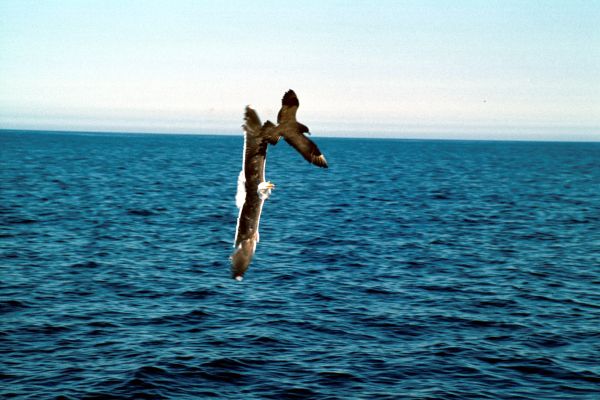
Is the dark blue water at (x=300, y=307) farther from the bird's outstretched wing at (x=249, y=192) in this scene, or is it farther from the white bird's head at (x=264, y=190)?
the white bird's head at (x=264, y=190)

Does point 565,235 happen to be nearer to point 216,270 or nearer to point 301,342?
point 216,270

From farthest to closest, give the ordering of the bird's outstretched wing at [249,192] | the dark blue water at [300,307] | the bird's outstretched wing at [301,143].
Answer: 1. the dark blue water at [300,307]
2. the bird's outstretched wing at [249,192]
3. the bird's outstretched wing at [301,143]

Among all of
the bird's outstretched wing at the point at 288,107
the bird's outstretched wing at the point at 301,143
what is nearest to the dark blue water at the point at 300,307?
the bird's outstretched wing at the point at 301,143

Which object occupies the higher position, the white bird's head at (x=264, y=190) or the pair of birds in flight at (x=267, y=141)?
the pair of birds in flight at (x=267, y=141)

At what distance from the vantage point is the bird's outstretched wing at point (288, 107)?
9500mm

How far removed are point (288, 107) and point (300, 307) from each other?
2567 cm

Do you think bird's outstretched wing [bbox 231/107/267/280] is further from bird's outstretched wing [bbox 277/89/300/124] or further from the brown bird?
bird's outstretched wing [bbox 277/89/300/124]

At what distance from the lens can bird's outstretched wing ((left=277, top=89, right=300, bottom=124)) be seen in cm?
950

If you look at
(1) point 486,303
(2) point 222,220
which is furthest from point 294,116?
(2) point 222,220

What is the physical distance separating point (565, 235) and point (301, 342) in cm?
3792

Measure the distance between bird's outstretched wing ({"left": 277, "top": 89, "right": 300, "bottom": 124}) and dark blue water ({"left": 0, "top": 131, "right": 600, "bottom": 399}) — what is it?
1645 cm

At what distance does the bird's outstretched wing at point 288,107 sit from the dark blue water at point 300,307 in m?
16.4

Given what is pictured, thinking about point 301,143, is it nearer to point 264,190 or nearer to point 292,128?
point 292,128

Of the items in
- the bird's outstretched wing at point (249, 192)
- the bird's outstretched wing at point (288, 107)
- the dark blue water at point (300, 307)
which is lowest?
the dark blue water at point (300, 307)
